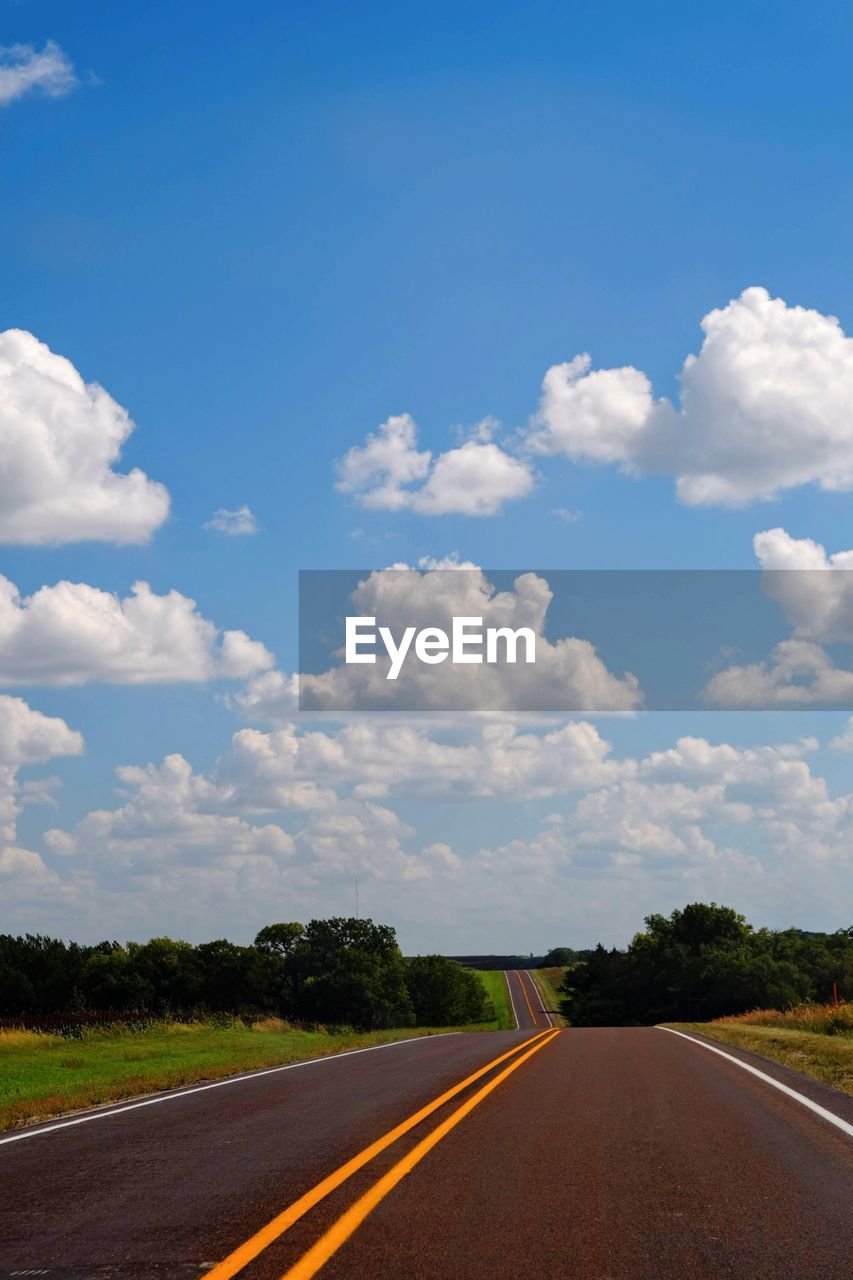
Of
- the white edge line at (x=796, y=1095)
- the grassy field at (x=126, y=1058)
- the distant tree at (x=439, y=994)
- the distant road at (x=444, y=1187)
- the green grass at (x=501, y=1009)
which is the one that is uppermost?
the distant road at (x=444, y=1187)

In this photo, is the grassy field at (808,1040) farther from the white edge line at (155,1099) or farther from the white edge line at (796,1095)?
the white edge line at (155,1099)

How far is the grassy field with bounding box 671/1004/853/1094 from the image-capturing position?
19.8 metres

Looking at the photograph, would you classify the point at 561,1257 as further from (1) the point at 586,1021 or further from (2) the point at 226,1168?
(1) the point at 586,1021

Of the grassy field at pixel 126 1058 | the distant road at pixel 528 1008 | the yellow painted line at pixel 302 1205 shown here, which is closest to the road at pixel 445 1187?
the yellow painted line at pixel 302 1205

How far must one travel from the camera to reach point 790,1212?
809 cm

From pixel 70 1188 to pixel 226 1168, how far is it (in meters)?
1.26

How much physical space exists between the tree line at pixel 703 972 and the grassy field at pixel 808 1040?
68.2m

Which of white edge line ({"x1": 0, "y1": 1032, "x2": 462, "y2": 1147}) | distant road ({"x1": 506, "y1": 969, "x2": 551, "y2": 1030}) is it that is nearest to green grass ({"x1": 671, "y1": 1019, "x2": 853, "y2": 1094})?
white edge line ({"x1": 0, "y1": 1032, "x2": 462, "y2": 1147})

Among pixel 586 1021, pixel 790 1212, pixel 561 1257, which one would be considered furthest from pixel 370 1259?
pixel 586 1021

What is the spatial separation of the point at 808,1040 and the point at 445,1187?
1955 centimetres

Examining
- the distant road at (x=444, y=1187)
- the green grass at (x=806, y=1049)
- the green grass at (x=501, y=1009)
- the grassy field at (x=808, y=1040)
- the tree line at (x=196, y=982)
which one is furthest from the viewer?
the green grass at (x=501, y=1009)

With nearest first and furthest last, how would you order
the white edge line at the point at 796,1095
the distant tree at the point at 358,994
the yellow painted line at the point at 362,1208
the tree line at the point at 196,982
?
the yellow painted line at the point at 362,1208 < the white edge line at the point at 796,1095 < the tree line at the point at 196,982 < the distant tree at the point at 358,994

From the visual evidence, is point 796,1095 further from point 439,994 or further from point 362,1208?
point 439,994

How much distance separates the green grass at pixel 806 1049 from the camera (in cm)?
1898
